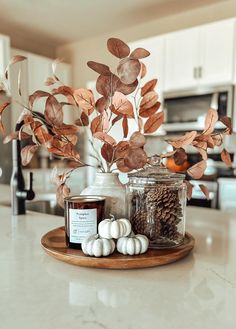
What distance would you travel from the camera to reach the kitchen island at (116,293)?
1.44 feet

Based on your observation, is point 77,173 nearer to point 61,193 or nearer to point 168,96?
point 168,96

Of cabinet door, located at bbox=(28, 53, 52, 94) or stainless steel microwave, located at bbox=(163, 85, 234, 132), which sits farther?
cabinet door, located at bbox=(28, 53, 52, 94)

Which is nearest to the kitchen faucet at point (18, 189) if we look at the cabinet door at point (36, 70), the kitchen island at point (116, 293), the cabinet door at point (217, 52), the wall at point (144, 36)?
the kitchen island at point (116, 293)

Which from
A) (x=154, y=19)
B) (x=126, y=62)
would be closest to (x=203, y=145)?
(x=126, y=62)

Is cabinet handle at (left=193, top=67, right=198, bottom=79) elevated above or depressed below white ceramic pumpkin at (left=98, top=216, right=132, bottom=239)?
above

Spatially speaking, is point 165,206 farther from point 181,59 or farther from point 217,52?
point 181,59

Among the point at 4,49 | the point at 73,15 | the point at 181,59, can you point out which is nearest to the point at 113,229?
the point at 181,59

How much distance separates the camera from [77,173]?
4070 mm

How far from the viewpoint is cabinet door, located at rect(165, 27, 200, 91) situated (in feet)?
9.75

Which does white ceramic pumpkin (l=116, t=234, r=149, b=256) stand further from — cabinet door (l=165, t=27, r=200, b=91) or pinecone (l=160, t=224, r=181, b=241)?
cabinet door (l=165, t=27, r=200, b=91)

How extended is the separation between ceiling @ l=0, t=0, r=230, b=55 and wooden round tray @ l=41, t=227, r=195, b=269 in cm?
299

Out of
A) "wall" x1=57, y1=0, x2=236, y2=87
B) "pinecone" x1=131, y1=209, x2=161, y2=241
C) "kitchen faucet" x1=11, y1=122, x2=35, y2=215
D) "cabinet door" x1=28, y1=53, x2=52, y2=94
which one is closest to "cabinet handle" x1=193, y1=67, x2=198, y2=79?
"wall" x1=57, y1=0, x2=236, y2=87

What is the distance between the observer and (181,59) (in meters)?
3.07

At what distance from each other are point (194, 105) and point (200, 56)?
0.47m
